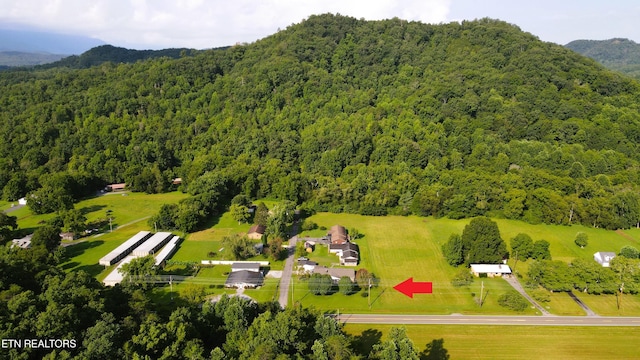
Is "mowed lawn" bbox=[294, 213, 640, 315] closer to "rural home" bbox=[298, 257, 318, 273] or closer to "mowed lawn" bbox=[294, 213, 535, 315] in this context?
"mowed lawn" bbox=[294, 213, 535, 315]

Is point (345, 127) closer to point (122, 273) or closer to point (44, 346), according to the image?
point (122, 273)

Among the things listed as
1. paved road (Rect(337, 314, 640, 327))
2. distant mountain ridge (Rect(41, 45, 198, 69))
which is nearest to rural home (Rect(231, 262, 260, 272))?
paved road (Rect(337, 314, 640, 327))

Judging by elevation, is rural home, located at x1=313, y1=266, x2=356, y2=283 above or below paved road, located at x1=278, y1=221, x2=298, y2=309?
above

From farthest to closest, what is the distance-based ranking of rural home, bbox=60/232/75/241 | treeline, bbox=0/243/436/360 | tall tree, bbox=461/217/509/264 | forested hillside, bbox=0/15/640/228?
forested hillside, bbox=0/15/640/228 → rural home, bbox=60/232/75/241 → tall tree, bbox=461/217/509/264 → treeline, bbox=0/243/436/360

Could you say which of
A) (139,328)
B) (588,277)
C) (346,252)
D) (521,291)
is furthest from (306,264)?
(588,277)

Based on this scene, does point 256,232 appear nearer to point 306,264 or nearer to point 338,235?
point 306,264

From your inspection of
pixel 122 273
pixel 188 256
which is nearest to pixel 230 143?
pixel 188 256
